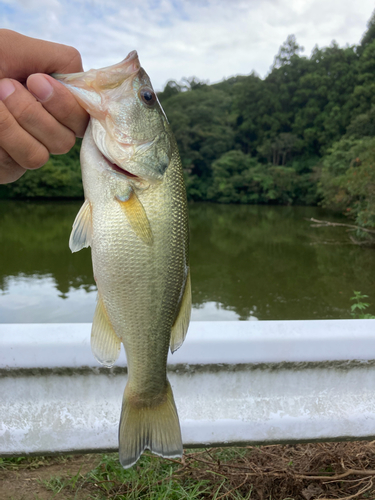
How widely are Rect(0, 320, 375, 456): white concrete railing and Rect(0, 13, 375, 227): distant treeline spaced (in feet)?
89.1

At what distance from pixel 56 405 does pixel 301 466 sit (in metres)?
1.24

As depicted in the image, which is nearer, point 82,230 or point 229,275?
point 82,230

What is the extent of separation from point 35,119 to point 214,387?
1248 mm

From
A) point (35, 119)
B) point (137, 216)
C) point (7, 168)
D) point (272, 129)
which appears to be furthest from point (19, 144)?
point (272, 129)

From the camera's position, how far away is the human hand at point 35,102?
1107 mm

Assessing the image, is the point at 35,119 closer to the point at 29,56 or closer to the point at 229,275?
the point at 29,56

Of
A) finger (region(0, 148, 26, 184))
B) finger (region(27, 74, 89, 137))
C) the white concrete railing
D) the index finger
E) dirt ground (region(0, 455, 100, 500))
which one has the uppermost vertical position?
the index finger

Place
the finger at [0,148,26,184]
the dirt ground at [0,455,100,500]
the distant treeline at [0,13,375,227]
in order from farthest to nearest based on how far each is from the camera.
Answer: the distant treeline at [0,13,375,227] < the dirt ground at [0,455,100,500] < the finger at [0,148,26,184]

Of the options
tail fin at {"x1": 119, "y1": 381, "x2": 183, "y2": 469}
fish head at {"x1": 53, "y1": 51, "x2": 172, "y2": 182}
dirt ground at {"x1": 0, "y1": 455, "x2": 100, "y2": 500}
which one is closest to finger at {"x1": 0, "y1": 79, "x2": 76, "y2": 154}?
fish head at {"x1": 53, "y1": 51, "x2": 172, "y2": 182}

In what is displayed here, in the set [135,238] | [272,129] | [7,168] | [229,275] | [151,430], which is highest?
[272,129]

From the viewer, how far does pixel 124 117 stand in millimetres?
1136

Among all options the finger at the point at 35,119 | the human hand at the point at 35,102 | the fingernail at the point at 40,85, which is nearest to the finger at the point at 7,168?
the human hand at the point at 35,102

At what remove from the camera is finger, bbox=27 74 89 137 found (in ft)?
3.59

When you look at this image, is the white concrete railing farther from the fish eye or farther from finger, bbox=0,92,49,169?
the fish eye
